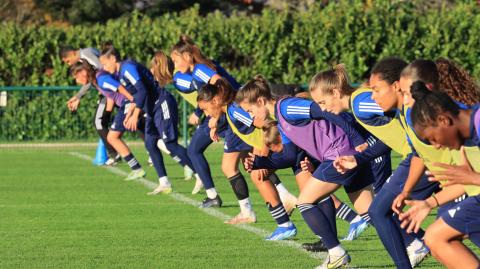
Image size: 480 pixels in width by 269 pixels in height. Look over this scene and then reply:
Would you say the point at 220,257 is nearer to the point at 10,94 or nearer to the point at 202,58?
the point at 202,58

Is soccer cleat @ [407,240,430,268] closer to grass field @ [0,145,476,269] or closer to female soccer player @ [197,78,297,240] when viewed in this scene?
grass field @ [0,145,476,269]

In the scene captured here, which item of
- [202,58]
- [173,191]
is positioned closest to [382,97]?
[202,58]

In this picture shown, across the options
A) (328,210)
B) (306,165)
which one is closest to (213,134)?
(306,165)

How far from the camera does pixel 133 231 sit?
1109 centimetres

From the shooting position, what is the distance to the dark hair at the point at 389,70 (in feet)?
25.8

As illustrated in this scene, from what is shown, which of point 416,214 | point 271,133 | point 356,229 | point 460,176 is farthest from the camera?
point 356,229

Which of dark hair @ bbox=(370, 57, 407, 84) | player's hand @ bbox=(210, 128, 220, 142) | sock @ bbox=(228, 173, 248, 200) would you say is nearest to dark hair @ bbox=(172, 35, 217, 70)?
player's hand @ bbox=(210, 128, 220, 142)

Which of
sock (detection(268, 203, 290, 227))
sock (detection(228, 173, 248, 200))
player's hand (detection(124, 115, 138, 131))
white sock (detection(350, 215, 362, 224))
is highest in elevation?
white sock (detection(350, 215, 362, 224))

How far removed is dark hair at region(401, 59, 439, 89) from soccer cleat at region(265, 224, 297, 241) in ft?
10.8

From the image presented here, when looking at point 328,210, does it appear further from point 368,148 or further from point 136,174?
point 136,174

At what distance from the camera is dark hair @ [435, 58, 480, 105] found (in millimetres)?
7113

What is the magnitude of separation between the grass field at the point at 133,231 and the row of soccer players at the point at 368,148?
0.34 metres

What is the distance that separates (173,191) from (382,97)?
777 cm

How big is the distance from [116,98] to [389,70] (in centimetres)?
1045
